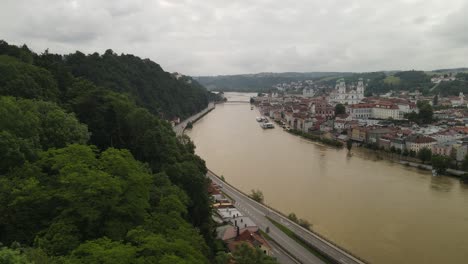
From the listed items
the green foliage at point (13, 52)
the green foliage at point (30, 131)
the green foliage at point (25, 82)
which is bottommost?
the green foliage at point (30, 131)

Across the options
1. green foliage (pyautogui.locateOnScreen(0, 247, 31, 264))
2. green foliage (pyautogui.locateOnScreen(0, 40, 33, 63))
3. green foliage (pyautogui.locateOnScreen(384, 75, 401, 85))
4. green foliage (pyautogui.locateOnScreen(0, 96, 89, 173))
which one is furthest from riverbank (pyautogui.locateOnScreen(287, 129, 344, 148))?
green foliage (pyautogui.locateOnScreen(384, 75, 401, 85))

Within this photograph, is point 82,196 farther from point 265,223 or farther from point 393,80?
point 393,80

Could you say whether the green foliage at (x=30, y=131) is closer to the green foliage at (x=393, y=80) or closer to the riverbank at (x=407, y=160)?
the riverbank at (x=407, y=160)

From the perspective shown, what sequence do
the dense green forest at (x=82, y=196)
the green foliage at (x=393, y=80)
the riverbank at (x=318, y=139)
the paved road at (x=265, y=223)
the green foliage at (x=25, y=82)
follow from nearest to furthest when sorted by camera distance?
the dense green forest at (x=82, y=196) < the paved road at (x=265, y=223) < the green foliage at (x=25, y=82) < the riverbank at (x=318, y=139) < the green foliage at (x=393, y=80)

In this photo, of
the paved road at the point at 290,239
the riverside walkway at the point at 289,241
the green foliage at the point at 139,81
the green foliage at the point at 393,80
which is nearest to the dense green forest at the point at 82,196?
the riverside walkway at the point at 289,241

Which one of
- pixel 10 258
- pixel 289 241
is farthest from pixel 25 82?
pixel 10 258

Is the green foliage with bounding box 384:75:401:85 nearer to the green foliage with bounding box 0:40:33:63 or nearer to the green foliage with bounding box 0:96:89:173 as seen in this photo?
the green foliage with bounding box 0:40:33:63

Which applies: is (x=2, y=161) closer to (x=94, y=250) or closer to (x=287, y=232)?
(x=94, y=250)
